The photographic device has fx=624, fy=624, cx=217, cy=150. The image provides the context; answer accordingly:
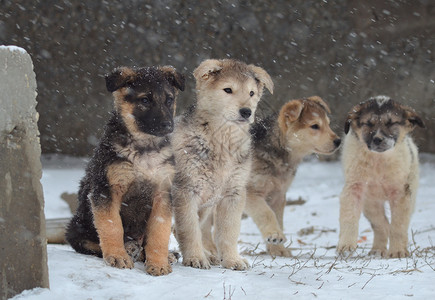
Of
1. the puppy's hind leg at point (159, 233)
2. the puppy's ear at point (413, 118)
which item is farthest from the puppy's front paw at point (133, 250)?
the puppy's ear at point (413, 118)

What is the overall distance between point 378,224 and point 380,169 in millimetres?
802

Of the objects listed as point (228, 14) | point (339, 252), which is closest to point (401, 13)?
point (228, 14)

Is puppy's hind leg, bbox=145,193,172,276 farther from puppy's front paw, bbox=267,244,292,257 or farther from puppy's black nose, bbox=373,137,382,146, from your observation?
puppy's black nose, bbox=373,137,382,146

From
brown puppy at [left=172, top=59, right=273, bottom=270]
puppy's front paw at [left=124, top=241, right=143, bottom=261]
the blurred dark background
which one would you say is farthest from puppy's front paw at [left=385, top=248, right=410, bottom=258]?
the blurred dark background

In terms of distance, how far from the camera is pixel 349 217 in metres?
7.11

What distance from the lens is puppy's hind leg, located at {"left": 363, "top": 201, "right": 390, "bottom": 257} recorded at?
7.66 metres

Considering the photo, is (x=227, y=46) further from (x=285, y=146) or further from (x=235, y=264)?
(x=235, y=264)

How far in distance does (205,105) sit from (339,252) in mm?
2434

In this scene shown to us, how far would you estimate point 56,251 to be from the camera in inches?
193

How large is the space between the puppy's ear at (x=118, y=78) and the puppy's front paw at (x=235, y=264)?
174 centimetres

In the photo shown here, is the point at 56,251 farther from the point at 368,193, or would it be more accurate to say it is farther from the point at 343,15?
the point at 343,15

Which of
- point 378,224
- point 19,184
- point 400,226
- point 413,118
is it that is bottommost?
point 378,224

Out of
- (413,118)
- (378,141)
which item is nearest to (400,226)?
(378,141)

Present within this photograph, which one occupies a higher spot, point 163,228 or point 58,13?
point 58,13
